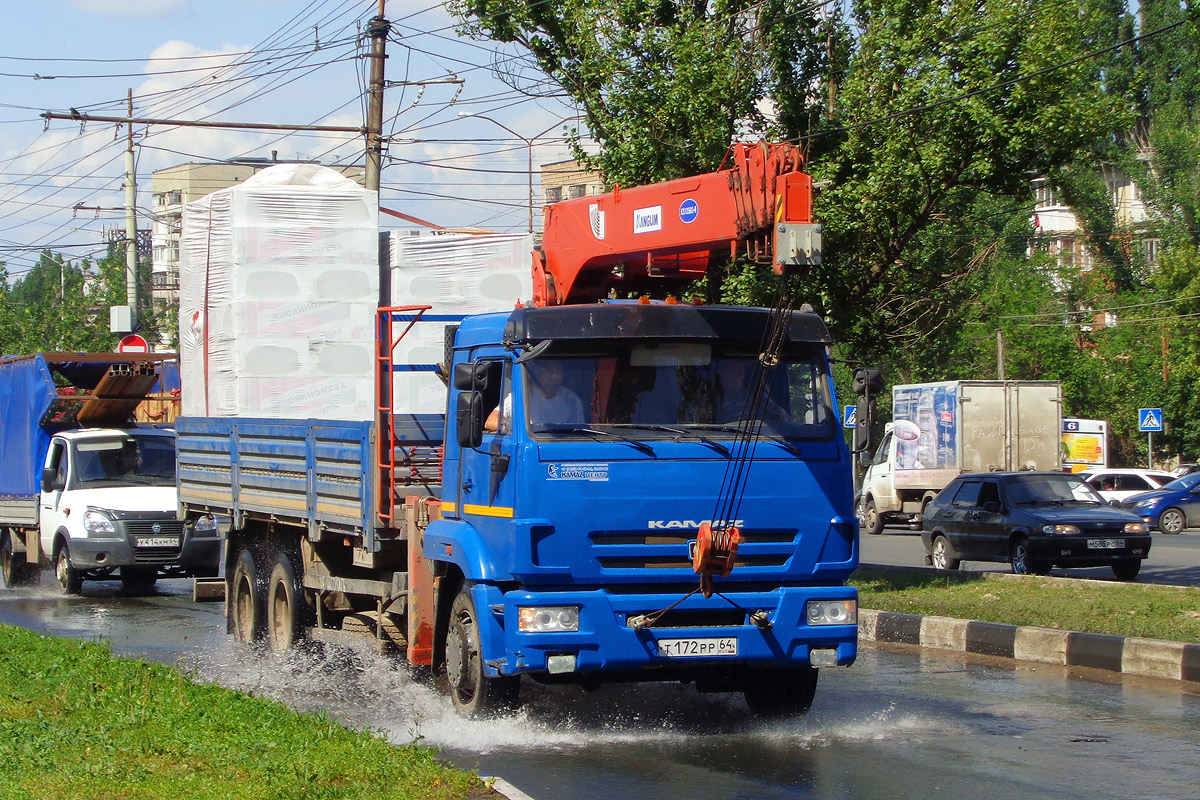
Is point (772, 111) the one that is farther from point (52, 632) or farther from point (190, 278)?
point (52, 632)

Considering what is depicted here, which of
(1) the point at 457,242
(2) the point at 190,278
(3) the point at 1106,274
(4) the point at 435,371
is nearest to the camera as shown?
(4) the point at 435,371

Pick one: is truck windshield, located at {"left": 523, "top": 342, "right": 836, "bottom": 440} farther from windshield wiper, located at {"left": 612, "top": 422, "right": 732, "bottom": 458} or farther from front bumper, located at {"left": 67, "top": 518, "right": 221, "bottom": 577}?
front bumper, located at {"left": 67, "top": 518, "right": 221, "bottom": 577}

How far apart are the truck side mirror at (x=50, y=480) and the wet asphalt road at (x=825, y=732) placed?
6.36 m

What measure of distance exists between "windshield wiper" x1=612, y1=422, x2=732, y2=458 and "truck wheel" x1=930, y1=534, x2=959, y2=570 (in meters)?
13.1

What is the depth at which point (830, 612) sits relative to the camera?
781 cm

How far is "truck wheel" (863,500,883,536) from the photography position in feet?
110

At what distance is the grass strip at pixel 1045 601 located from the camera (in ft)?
39.5

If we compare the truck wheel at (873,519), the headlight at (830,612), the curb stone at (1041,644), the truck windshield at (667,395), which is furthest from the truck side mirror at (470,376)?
the truck wheel at (873,519)

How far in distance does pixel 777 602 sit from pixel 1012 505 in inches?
476

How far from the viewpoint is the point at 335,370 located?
11984 mm

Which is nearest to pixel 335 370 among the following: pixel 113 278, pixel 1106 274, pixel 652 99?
pixel 652 99

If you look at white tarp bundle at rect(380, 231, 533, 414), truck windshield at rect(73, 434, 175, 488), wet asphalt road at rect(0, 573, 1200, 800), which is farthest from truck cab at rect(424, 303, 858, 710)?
truck windshield at rect(73, 434, 175, 488)

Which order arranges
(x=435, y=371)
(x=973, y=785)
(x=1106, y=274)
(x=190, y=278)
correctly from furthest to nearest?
1. (x=1106, y=274)
2. (x=190, y=278)
3. (x=435, y=371)
4. (x=973, y=785)

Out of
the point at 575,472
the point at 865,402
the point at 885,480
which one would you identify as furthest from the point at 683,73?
the point at 885,480
